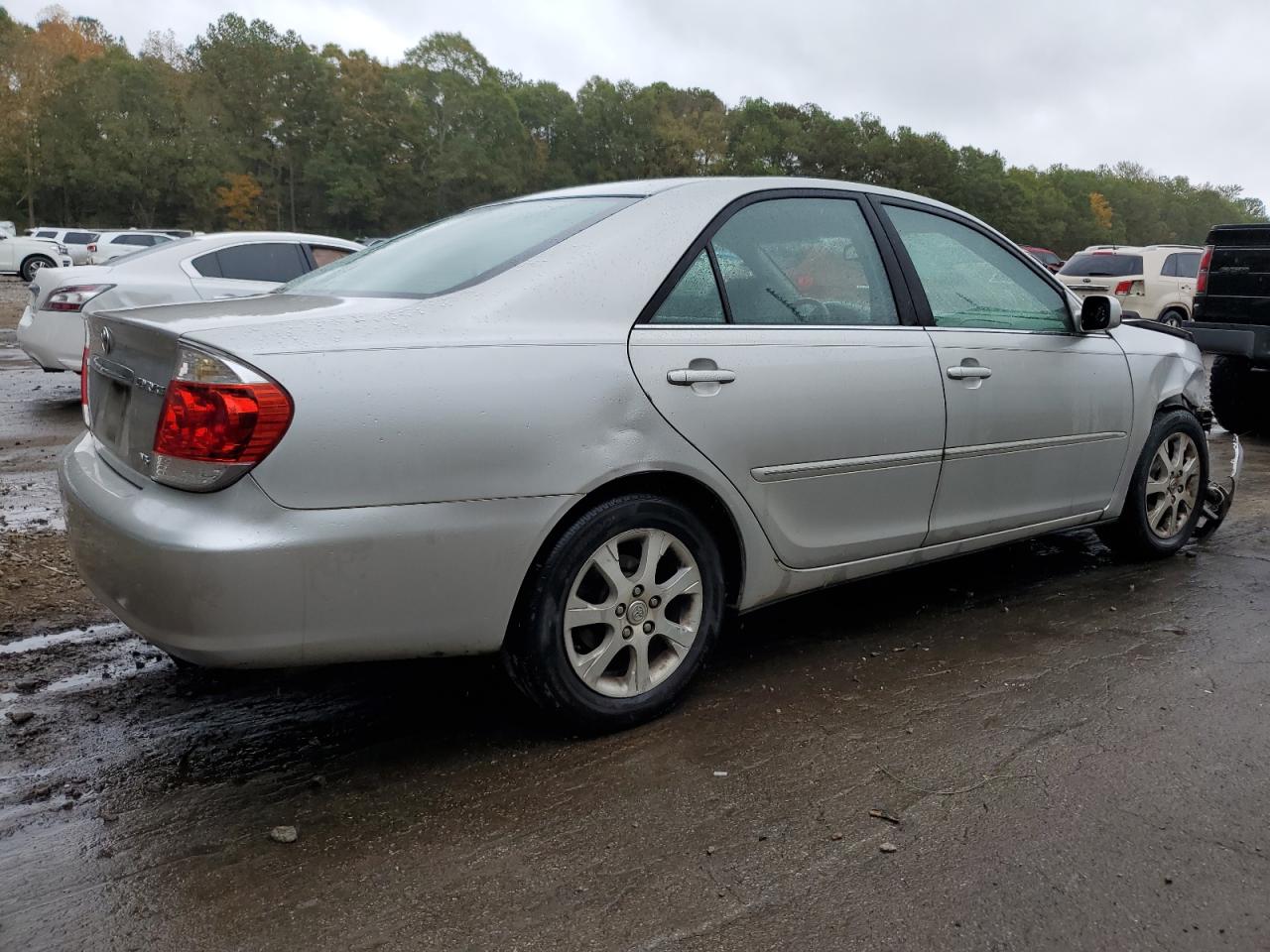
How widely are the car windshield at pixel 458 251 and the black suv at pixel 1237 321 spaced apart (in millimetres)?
6769

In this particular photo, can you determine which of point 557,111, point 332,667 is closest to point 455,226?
point 332,667

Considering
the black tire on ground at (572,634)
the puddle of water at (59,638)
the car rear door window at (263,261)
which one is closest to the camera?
the black tire on ground at (572,634)

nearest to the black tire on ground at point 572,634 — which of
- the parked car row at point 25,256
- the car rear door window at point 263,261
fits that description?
the car rear door window at point 263,261

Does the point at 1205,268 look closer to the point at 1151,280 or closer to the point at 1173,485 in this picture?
the point at 1173,485

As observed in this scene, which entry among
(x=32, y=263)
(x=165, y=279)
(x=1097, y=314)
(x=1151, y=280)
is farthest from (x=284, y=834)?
(x=32, y=263)

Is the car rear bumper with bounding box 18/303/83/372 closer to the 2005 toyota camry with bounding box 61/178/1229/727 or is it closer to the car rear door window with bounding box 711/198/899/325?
the 2005 toyota camry with bounding box 61/178/1229/727

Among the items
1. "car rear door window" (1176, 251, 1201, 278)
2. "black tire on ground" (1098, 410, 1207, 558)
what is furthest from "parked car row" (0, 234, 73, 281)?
"black tire on ground" (1098, 410, 1207, 558)

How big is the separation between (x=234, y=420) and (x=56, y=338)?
763cm

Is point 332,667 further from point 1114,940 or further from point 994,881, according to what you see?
point 1114,940

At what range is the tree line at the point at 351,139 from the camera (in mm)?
58625

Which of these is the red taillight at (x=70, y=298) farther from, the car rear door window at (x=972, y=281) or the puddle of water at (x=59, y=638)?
the car rear door window at (x=972, y=281)

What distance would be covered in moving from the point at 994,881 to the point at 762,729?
0.89 metres

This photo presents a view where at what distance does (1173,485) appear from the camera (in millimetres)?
4926

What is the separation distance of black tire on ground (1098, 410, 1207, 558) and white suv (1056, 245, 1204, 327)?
13.5 m
